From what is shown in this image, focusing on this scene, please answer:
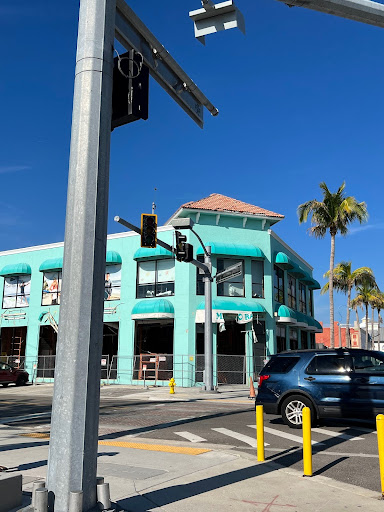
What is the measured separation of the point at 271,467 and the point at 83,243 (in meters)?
4.61

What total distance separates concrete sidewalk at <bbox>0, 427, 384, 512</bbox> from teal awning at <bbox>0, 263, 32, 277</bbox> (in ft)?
89.4

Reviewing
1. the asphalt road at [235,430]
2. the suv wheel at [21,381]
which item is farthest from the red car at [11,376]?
the asphalt road at [235,430]

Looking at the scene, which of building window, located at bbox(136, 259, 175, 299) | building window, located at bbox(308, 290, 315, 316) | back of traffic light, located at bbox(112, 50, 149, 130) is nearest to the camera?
back of traffic light, located at bbox(112, 50, 149, 130)

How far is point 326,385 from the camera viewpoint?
1114 centimetres

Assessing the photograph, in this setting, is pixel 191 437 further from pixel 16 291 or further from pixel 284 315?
pixel 16 291

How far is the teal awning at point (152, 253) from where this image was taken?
29.6m

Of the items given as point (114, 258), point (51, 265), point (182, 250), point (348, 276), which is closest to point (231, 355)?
point (114, 258)

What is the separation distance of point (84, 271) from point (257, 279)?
2735 centimetres

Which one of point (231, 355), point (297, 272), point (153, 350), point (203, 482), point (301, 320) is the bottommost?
point (203, 482)

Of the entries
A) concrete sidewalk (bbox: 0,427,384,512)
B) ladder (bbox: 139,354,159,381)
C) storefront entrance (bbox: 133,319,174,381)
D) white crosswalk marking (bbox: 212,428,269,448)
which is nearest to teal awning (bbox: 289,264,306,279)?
storefront entrance (bbox: 133,319,174,381)

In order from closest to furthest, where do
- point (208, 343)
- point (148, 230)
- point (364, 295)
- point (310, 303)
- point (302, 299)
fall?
point (148, 230), point (208, 343), point (302, 299), point (310, 303), point (364, 295)

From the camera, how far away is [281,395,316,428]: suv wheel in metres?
11.2

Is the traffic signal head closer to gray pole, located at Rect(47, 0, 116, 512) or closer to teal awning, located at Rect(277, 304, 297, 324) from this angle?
gray pole, located at Rect(47, 0, 116, 512)

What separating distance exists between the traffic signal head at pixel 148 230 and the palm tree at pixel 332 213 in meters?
20.6
